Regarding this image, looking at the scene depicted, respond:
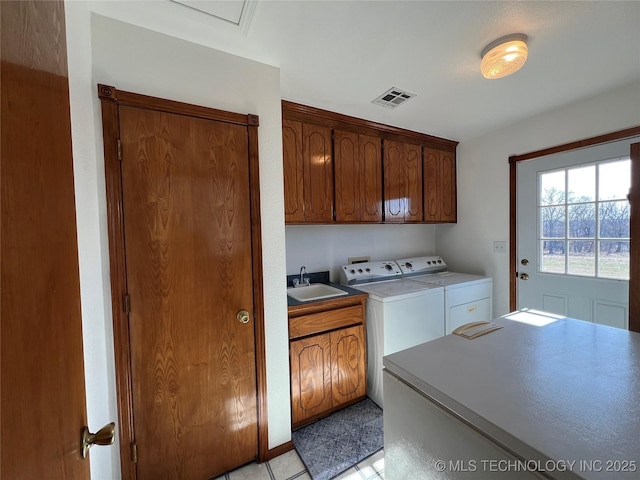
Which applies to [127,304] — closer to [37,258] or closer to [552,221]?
[37,258]

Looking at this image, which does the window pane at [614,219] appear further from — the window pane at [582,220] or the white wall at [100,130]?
the white wall at [100,130]

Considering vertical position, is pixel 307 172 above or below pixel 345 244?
above

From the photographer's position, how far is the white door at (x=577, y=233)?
1.80m

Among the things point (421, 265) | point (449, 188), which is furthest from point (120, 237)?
point (449, 188)

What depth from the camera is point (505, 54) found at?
1.28 m

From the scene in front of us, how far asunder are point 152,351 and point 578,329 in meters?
1.92

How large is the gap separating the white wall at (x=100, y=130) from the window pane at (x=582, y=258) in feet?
7.62

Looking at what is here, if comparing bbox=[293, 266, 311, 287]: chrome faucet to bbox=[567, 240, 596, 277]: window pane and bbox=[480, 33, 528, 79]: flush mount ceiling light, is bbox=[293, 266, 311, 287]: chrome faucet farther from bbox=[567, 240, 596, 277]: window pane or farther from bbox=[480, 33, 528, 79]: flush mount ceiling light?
bbox=[567, 240, 596, 277]: window pane

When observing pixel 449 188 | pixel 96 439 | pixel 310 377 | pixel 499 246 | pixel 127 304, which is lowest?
pixel 310 377

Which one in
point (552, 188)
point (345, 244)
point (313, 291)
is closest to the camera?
point (552, 188)

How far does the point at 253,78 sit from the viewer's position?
4.69 feet

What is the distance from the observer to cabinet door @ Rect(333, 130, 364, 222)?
83.7 inches

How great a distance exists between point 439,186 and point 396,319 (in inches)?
64.1

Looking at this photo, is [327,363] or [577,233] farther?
[577,233]
